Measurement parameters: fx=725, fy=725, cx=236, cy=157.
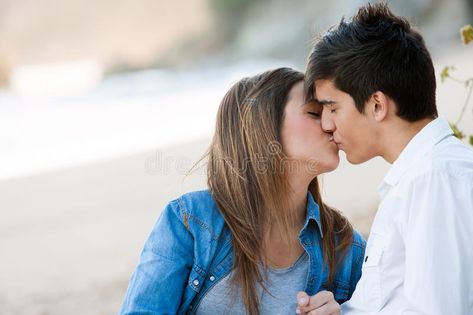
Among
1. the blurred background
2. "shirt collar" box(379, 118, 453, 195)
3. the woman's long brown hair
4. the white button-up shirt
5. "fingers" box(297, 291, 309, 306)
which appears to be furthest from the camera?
the blurred background

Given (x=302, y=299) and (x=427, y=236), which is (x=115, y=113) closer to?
(x=302, y=299)

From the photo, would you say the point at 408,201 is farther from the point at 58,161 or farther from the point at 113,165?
the point at 58,161

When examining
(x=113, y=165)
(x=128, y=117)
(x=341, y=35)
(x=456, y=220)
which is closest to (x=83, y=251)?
(x=113, y=165)

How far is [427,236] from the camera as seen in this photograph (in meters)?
1.80

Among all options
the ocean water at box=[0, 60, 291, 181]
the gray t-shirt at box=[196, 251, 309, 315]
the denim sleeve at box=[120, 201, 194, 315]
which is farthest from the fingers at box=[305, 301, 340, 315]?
the ocean water at box=[0, 60, 291, 181]

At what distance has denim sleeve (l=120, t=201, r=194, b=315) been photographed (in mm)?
2232

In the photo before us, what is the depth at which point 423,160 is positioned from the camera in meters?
1.94

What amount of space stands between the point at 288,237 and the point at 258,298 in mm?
247

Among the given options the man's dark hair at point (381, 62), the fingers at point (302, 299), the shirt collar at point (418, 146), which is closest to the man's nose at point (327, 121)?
the man's dark hair at point (381, 62)

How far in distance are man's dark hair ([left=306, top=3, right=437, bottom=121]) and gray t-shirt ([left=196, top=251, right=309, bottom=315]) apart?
2.06ft

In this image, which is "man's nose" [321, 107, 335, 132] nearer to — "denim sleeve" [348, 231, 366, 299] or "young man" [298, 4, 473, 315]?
"young man" [298, 4, 473, 315]

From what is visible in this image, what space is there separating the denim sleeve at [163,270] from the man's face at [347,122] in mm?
566

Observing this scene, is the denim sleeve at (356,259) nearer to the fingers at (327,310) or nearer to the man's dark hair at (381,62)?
the fingers at (327,310)

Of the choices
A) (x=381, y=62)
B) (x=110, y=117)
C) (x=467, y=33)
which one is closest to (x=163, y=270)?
(x=381, y=62)
